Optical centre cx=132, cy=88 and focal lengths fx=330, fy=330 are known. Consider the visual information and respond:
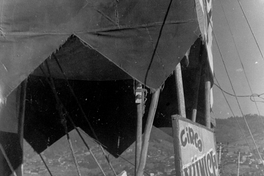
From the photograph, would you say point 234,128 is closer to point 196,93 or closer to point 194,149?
point 196,93

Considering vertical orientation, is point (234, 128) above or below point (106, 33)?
below

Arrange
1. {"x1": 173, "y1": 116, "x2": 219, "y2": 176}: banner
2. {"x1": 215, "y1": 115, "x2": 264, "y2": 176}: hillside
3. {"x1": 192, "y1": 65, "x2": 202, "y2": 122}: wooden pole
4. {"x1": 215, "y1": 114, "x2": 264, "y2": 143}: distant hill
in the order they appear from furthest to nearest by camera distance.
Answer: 1. {"x1": 215, "y1": 114, "x2": 264, "y2": 143}: distant hill
2. {"x1": 215, "y1": 115, "x2": 264, "y2": 176}: hillside
3. {"x1": 192, "y1": 65, "x2": 202, "y2": 122}: wooden pole
4. {"x1": 173, "y1": 116, "x2": 219, "y2": 176}: banner

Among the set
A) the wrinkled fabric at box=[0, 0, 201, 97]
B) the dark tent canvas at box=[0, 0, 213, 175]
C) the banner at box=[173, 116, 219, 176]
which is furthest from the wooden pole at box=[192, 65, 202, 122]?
the wrinkled fabric at box=[0, 0, 201, 97]

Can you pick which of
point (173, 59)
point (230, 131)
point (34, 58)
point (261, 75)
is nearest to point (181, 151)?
point (173, 59)

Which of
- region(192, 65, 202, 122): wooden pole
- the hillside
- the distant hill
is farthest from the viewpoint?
the distant hill

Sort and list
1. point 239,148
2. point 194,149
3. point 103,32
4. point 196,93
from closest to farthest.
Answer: point 194,149 → point 103,32 → point 196,93 → point 239,148

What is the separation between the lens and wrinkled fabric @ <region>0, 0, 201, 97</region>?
11.3 feet

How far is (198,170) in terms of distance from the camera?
3.37 meters

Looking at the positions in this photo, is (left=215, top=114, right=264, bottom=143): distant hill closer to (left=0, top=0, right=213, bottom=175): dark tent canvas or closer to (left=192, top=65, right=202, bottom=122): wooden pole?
(left=192, top=65, right=202, bottom=122): wooden pole

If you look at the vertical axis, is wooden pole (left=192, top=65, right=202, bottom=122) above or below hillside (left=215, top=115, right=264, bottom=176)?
above

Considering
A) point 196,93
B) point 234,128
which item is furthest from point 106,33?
point 234,128

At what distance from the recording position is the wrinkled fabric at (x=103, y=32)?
3451 millimetres

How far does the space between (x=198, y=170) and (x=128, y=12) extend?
193 cm

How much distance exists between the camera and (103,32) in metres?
3.72
